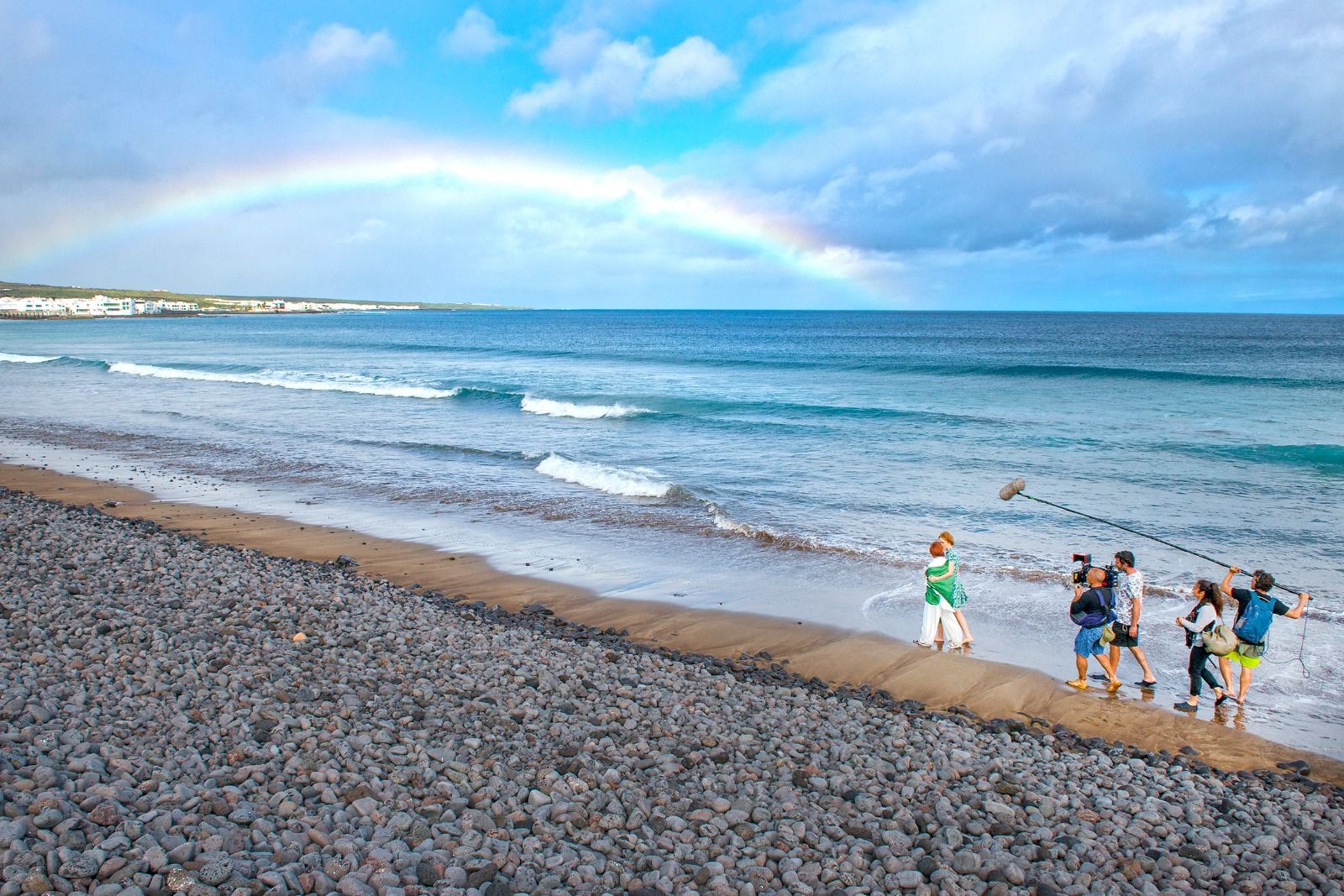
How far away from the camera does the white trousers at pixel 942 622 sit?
35.8 ft

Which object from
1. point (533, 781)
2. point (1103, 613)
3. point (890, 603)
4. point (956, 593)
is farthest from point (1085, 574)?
point (533, 781)

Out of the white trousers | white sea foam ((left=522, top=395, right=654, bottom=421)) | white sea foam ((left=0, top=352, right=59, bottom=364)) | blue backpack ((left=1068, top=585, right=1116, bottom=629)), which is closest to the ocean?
white sea foam ((left=522, top=395, right=654, bottom=421))

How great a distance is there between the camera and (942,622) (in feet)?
36.0

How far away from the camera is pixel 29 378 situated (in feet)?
150

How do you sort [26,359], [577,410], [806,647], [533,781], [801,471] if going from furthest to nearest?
1. [26,359]
2. [577,410]
3. [801,471]
4. [806,647]
5. [533,781]

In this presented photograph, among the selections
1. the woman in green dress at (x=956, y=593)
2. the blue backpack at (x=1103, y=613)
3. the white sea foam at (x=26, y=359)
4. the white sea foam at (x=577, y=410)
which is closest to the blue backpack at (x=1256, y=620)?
the blue backpack at (x=1103, y=613)

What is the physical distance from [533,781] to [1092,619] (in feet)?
23.0

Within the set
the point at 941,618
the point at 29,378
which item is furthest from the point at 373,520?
the point at 29,378

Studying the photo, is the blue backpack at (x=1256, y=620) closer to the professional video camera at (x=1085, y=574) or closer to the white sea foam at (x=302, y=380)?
the professional video camera at (x=1085, y=574)

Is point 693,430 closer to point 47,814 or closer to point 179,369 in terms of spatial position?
point 47,814

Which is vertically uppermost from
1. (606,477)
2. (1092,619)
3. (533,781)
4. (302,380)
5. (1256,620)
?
(302,380)

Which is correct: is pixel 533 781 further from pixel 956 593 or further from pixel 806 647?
pixel 956 593

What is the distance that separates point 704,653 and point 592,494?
32.9ft

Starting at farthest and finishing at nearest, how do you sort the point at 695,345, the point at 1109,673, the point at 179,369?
the point at 695,345, the point at 179,369, the point at 1109,673
